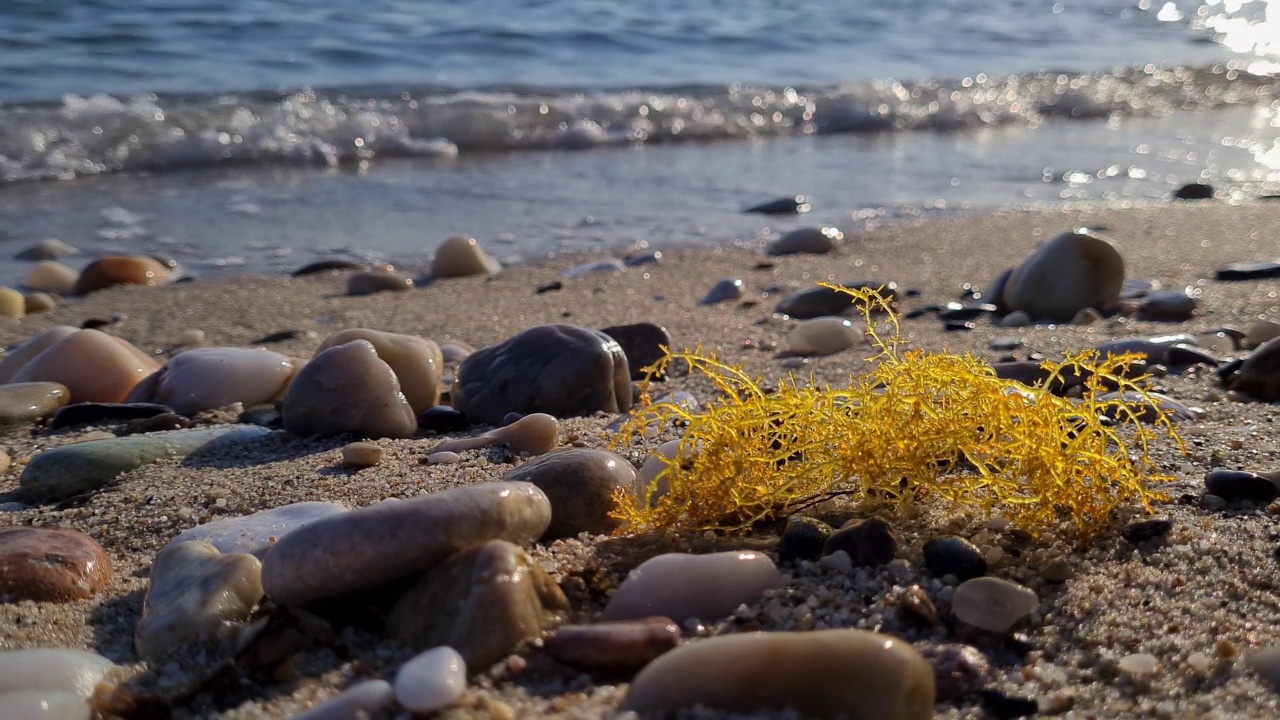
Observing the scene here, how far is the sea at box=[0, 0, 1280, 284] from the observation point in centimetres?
653

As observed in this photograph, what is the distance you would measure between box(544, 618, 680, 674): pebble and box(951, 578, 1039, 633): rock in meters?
0.43

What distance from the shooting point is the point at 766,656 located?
1.38m

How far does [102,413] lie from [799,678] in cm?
248

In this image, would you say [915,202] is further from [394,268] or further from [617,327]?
[617,327]

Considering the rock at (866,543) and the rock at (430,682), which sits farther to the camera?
the rock at (866,543)

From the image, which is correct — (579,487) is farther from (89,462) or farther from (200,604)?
(89,462)

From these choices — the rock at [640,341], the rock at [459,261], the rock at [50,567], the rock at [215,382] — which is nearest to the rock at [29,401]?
the rock at [215,382]

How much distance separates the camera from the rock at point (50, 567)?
1.87 meters

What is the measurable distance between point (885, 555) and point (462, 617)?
2.15 ft

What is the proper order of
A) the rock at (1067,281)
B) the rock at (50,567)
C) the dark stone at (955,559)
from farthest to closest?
the rock at (1067,281), the rock at (50,567), the dark stone at (955,559)

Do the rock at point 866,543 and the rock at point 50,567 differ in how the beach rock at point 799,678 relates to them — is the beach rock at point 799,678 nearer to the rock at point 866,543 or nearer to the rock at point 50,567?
the rock at point 866,543

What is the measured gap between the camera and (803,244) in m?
5.68

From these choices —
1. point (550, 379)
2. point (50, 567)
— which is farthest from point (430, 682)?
point (550, 379)

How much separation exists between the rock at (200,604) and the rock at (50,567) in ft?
0.53
